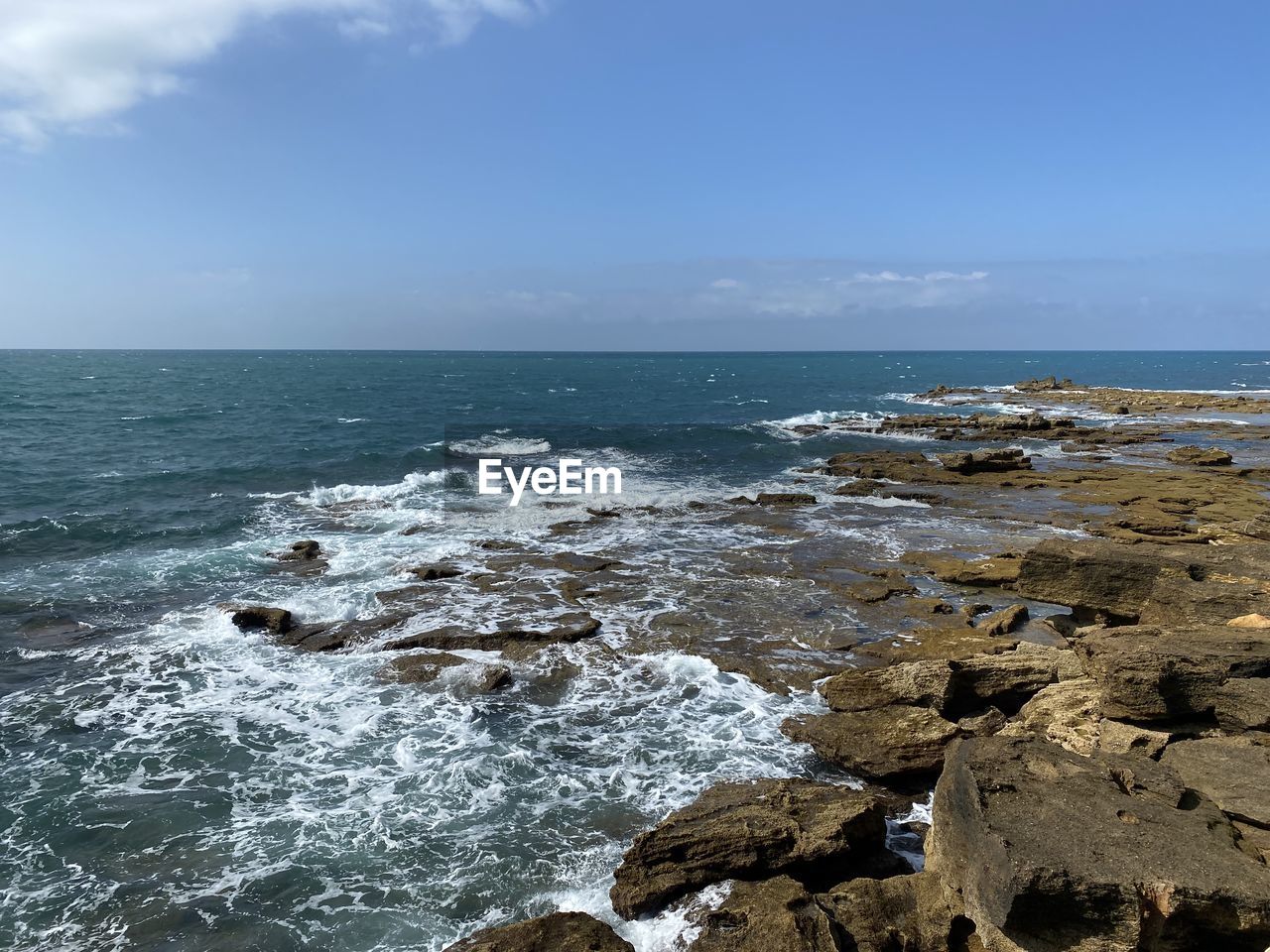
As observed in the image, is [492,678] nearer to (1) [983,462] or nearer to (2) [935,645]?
(2) [935,645]

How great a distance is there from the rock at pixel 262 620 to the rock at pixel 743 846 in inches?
431

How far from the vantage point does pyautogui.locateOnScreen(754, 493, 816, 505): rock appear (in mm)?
27547

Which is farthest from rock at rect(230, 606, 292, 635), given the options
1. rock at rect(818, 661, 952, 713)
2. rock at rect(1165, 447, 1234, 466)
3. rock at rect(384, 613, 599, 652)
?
rock at rect(1165, 447, 1234, 466)

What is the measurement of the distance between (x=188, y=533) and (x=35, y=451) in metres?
21.8

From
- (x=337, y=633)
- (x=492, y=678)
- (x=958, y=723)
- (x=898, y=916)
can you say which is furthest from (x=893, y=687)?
(x=337, y=633)

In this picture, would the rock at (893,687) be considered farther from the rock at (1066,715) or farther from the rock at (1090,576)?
the rock at (1090,576)

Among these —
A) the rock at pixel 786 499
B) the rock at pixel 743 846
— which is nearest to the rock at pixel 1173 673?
the rock at pixel 743 846

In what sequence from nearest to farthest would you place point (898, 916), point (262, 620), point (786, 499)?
1. point (898, 916)
2. point (262, 620)
3. point (786, 499)

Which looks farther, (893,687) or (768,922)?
(893,687)

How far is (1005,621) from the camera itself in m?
14.5

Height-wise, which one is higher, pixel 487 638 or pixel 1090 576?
pixel 1090 576

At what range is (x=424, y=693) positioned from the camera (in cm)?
1299

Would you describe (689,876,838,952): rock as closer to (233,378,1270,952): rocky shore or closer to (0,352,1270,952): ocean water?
(233,378,1270,952): rocky shore

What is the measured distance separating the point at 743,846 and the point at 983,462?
28.8 metres
